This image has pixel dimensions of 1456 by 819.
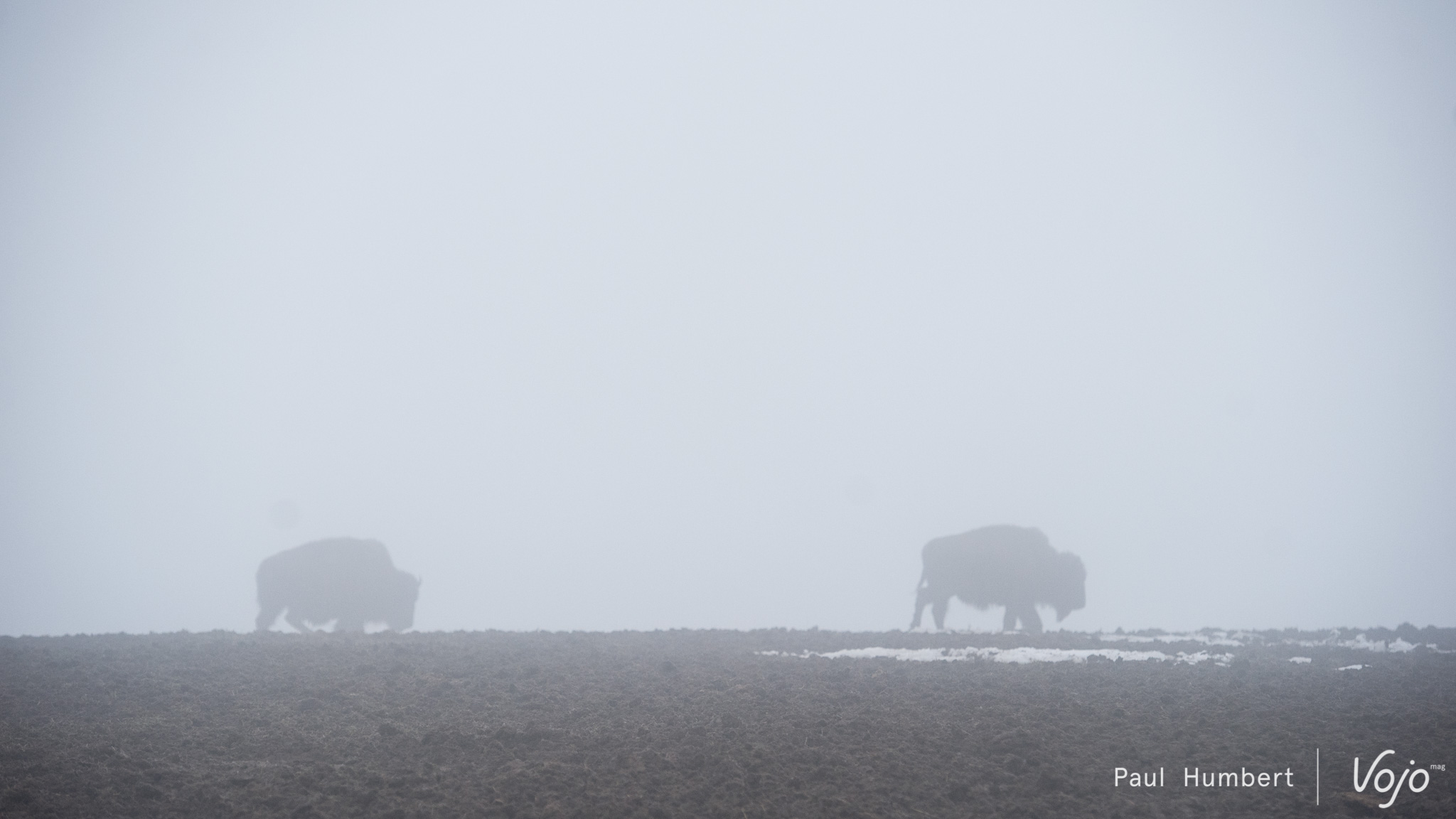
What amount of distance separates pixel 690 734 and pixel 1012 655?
317 inches

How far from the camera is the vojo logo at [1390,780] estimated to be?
8.04 meters

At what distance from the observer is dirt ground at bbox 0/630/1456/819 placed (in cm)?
788

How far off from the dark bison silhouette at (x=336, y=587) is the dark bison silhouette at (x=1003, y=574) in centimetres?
1914

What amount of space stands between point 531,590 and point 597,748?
77273 millimetres

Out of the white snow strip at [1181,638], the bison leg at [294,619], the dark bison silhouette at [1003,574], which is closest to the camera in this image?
the white snow strip at [1181,638]

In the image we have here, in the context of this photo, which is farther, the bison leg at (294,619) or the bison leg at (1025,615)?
the bison leg at (294,619)

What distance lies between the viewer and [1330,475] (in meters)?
164

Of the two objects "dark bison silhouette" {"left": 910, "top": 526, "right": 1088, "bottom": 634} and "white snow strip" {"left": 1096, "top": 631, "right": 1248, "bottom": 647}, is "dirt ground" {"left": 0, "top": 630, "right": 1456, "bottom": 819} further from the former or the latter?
"dark bison silhouette" {"left": 910, "top": 526, "right": 1088, "bottom": 634}

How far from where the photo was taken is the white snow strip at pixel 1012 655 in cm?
1490

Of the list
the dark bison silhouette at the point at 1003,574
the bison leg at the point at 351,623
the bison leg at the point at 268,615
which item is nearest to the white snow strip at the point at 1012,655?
the dark bison silhouette at the point at 1003,574

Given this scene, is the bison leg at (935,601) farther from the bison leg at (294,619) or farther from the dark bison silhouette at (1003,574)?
the bison leg at (294,619)

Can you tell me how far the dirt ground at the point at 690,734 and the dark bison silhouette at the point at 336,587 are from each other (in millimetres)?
16302

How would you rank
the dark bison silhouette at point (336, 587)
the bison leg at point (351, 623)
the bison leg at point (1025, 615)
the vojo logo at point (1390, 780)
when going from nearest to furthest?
the vojo logo at point (1390, 780) < the bison leg at point (1025, 615) < the dark bison silhouette at point (336, 587) < the bison leg at point (351, 623)

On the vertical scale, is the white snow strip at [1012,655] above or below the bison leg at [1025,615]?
above
